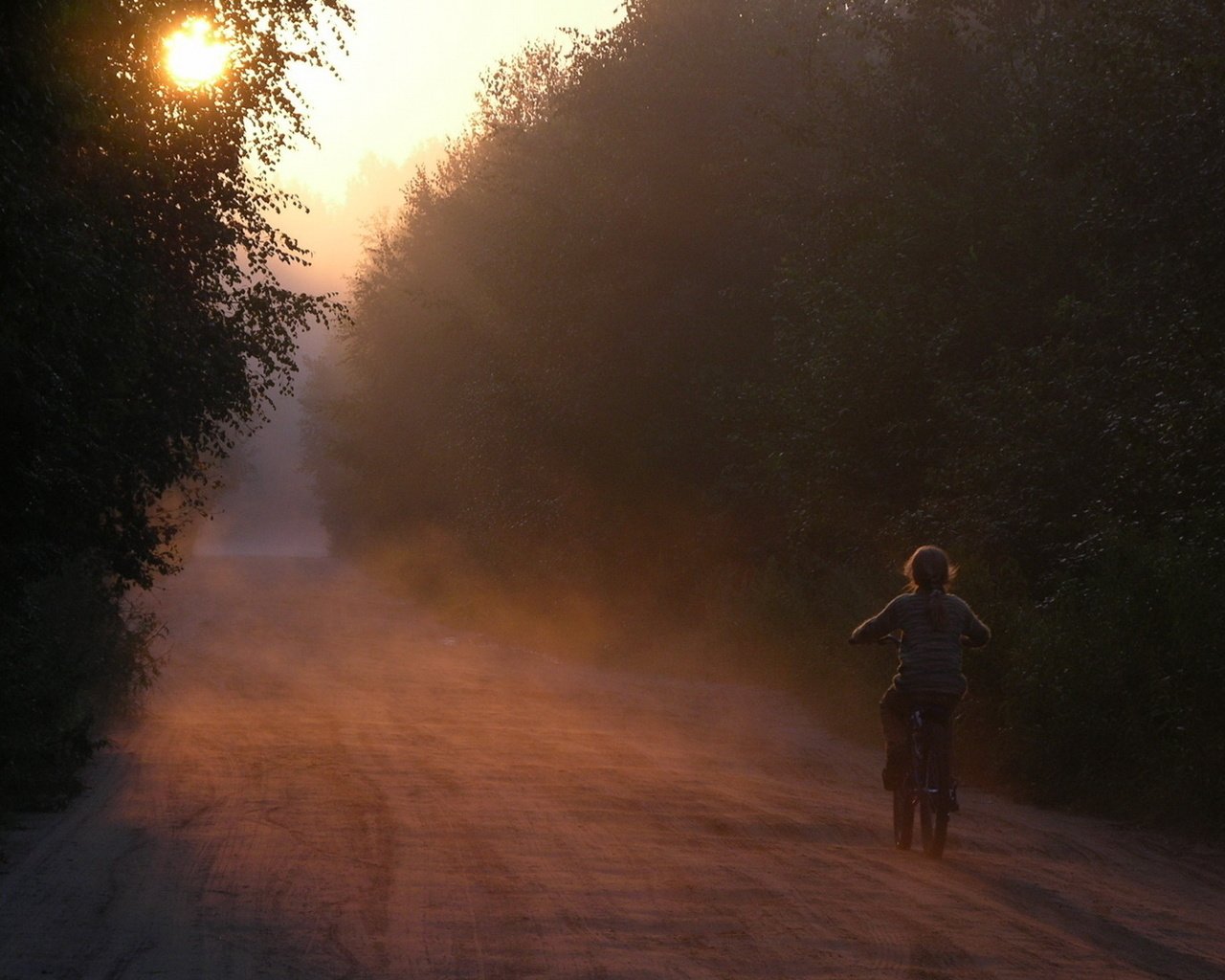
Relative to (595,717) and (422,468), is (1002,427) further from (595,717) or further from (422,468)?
(422,468)

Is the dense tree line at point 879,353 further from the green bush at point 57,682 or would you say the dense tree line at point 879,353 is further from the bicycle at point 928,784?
the green bush at point 57,682

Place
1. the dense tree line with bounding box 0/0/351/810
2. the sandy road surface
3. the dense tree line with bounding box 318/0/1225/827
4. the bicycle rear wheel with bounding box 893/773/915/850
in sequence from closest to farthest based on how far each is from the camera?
the sandy road surface
the dense tree line with bounding box 0/0/351/810
the bicycle rear wheel with bounding box 893/773/915/850
the dense tree line with bounding box 318/0/1225/827

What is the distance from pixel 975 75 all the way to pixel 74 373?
62.3 ft

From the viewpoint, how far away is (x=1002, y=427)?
17.9 m

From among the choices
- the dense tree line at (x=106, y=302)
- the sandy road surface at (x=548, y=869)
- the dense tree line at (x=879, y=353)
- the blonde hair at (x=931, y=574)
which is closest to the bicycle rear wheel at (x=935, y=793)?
the sandy road surface at (x=548, y=869)

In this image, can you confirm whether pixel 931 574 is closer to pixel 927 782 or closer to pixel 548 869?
pixel 927 782

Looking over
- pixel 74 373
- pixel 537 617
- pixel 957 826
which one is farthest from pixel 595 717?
pixel 537 617

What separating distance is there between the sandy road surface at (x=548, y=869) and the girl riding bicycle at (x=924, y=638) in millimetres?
950

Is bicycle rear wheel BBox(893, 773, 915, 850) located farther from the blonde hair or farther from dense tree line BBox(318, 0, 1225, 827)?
dense tree line BBox(318, 0, 1225, 827)

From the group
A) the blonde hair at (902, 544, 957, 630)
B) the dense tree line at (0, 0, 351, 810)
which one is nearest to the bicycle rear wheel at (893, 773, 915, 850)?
the blonde hair at (902, 544, 957, 630)

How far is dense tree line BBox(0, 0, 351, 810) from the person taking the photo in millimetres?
8820

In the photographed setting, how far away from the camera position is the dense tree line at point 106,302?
8820 millimetres

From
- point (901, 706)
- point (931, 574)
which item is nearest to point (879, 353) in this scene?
point (931, 574)

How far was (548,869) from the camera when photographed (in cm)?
867
